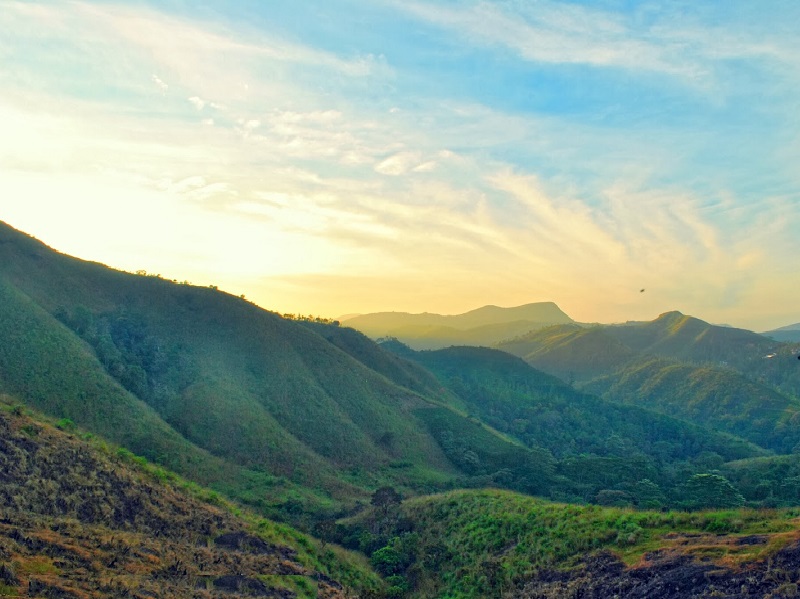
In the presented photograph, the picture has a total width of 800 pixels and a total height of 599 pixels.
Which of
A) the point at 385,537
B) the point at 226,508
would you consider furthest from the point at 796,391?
the point at 226,508

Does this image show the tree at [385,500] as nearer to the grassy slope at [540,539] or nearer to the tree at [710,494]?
the grassy slope at [540,539]

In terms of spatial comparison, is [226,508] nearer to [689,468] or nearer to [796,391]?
[689,468]

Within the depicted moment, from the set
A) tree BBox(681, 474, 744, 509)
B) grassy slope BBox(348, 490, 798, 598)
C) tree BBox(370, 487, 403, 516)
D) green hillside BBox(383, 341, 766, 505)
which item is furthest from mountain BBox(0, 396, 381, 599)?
green hillside BBox(383, 341, 766, 505)

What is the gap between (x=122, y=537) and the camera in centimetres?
2517

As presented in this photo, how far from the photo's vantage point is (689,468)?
80250mm

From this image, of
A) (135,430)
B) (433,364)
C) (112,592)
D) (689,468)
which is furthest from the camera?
(433,364)

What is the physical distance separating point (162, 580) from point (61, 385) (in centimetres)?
3749

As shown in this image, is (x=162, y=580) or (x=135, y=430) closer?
(x=162, y=580)

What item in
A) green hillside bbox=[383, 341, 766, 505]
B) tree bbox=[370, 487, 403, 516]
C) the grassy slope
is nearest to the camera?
the grassy slope

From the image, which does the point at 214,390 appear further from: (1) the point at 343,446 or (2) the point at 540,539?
(2) the point at 540,539

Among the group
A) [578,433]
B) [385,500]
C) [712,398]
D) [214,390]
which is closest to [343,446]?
[214,390]

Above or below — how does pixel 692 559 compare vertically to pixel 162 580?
above

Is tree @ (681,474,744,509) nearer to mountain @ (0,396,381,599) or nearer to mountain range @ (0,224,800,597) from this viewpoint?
mountain range @ (0,224,800,597)

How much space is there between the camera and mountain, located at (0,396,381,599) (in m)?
20.3
